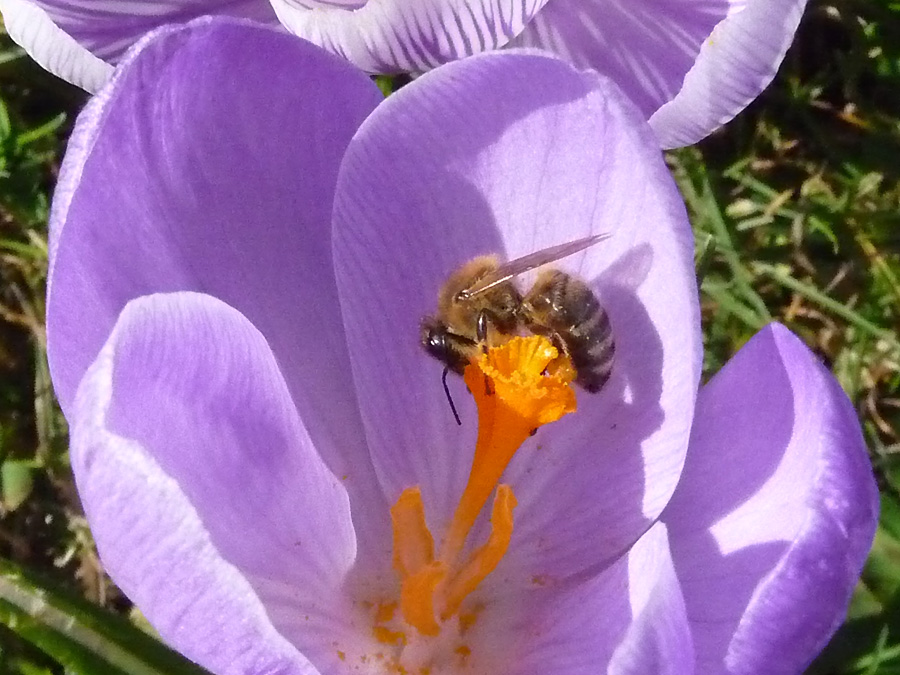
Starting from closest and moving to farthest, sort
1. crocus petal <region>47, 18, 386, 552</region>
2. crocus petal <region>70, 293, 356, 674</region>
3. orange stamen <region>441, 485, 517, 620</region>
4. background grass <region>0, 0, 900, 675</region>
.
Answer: crocus petal <region>70, 293, 356, 674</region> → crocus petal <region>47, 18, 386, 552</region> → orange stamen <region>441, 485, 517, 620</region> → background grass <region>0, 0, 900, 675</region>

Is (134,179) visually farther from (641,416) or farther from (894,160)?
(894,160)

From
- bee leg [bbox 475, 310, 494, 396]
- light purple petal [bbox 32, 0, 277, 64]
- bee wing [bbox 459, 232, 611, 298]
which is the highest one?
light purple petal [bbox 32, 0, 277, 64]

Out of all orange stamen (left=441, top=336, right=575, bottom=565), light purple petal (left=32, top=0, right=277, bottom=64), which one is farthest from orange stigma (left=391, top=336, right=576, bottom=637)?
light purple petal (left=32, top=0, right=277, bottom=64)

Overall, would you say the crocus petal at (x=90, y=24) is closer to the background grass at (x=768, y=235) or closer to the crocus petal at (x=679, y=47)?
the crocus petal at (x=679, y=47)

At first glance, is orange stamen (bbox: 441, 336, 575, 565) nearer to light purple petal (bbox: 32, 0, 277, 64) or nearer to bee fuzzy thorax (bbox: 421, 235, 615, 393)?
bee fuzzy thorax (bbox: 421, 235, 615, 393)

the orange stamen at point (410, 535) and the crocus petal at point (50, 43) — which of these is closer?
the orange stamen at point (410, 535)

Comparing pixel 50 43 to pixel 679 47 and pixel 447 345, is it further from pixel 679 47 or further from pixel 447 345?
pixel 679 47

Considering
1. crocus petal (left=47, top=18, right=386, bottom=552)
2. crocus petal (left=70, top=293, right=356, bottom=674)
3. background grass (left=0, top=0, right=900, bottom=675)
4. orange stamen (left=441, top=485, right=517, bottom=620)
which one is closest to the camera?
crocus petal (left=70, top=293, right=356, bottom=674)

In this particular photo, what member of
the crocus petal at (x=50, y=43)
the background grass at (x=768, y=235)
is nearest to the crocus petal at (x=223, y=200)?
the crocus petal at (x=50, y=43)
